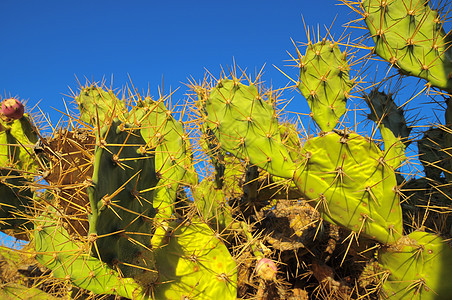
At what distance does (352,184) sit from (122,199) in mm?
1198

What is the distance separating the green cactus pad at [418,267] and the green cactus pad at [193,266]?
88 centimetres

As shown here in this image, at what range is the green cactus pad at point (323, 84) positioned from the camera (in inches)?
95.7

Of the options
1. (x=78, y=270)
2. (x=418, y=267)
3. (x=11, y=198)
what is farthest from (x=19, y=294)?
(x=418, y=267)

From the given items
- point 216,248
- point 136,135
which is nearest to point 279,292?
point 216,248

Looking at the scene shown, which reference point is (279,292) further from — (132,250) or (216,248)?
(132,250)

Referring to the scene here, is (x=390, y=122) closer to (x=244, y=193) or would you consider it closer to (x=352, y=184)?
(x=352, y=184)

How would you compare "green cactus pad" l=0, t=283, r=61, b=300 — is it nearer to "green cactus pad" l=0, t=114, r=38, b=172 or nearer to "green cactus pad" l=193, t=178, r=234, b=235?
"green cactus pad" l=0, t=114, r=38, b=172

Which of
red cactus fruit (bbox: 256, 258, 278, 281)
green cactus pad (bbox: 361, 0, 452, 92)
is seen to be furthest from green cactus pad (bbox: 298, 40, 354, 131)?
red cactus fruit (bbox: 256, 258, 278, 281)

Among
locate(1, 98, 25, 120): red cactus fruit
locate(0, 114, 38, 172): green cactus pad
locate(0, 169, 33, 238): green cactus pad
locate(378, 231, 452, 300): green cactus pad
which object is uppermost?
locate(0, 114, 38, 172): green cactus pad

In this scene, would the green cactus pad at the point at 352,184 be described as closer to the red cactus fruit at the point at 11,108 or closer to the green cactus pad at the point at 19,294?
the red cactus fruit at the point at 11,108

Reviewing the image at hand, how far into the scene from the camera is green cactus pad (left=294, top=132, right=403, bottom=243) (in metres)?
1.85

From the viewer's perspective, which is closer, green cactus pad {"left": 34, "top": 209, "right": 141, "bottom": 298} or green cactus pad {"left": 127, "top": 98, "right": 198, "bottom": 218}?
green cactus pad {"left": 34, "top": 209, "right": 141, "bottom": 298}

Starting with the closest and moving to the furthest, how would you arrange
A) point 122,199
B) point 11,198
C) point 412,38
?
1. point 122,199
2. point 412,38
3. point 11,198

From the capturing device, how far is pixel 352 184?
186 centimetres
